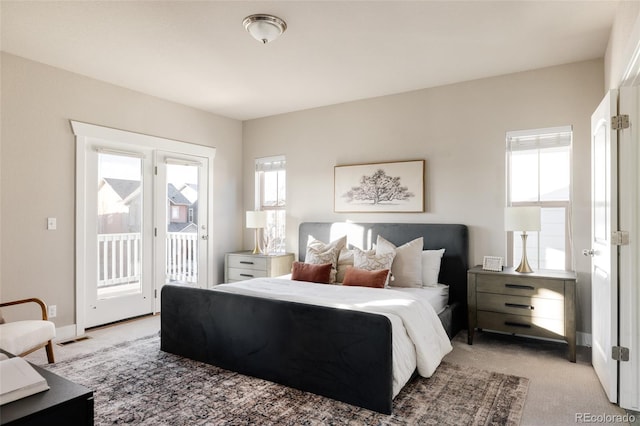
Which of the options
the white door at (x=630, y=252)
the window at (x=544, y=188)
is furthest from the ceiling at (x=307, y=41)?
the white door at (x=630, y=252)

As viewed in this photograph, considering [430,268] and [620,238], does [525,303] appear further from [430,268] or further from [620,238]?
[620,238]

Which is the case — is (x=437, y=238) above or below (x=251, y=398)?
above

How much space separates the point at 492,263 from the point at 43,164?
4.49m

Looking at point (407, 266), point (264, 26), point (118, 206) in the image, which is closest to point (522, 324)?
point (407, 266)

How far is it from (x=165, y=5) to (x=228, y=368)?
2.72 meters

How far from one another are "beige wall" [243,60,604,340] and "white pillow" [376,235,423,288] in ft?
2.09

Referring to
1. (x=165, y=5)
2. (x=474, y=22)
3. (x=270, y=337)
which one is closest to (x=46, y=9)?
(x=165, y=5)

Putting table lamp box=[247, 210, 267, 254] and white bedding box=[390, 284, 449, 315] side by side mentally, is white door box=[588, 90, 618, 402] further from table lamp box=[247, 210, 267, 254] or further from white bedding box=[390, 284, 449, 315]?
table lamp box=[247, 210, 267, 254]

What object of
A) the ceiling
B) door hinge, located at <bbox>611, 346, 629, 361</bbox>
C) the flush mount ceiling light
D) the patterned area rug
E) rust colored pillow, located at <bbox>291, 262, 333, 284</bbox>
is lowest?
the patterned area rug

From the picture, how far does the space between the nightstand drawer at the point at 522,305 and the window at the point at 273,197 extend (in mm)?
2919

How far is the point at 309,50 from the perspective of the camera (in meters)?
3.43

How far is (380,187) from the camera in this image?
4.73 metres

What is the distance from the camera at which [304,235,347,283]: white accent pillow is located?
13.9ft

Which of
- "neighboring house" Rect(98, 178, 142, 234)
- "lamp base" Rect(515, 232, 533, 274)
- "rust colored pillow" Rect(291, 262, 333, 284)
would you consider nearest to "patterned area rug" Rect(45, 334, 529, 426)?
"lamp base" Rect(515, 232, 533, 274)
